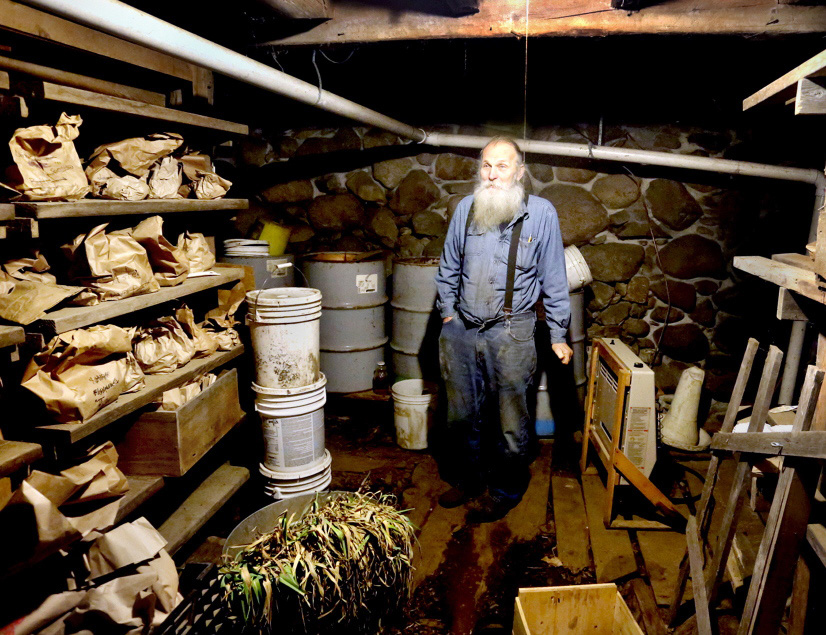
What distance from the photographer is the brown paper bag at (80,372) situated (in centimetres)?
183

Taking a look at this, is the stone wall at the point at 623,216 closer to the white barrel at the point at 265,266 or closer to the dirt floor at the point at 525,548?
the white barrel at the point at 265,266

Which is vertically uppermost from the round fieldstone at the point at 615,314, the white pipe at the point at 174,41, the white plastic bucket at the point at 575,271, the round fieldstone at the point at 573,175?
the white pipe at the point at 174,41

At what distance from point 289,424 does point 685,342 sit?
3234mm

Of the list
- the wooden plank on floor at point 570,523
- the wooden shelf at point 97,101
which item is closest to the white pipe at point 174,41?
the wooden shelf at point 97,101

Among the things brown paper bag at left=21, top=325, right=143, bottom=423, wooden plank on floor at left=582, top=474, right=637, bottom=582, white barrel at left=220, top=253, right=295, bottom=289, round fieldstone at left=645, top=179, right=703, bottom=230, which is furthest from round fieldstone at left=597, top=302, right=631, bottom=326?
brown paper bag at left=21, top=325, right=143, bottom=423

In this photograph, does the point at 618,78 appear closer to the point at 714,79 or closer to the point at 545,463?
the point at 714,79

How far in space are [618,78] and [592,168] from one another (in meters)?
0.67

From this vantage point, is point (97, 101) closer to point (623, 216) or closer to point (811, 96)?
point (811, 96)

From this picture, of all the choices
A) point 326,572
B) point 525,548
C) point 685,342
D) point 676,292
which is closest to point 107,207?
point 326,572

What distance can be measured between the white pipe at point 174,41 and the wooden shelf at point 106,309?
963mm

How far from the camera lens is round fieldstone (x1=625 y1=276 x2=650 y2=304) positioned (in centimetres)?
427

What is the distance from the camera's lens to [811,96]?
1.49m

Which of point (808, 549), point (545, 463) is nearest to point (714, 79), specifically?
point (545, 463)

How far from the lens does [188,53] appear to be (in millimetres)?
1987
